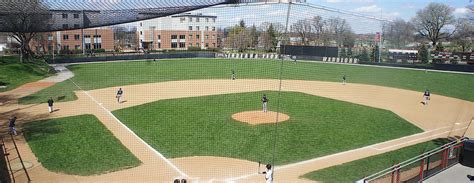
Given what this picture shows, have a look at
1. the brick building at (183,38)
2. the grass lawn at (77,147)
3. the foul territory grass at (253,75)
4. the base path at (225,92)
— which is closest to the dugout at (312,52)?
the foul territory grass at (253,75)

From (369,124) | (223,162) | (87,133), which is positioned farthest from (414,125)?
(87,133)

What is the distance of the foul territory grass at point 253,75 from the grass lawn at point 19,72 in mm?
2414

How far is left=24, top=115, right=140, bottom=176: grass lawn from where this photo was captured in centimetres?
911

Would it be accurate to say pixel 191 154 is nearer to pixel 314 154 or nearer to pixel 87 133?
pixel 314 154

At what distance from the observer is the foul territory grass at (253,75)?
2259 cm

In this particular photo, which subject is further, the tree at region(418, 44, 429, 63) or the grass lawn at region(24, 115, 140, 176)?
the tree at region(418, 44, 429, 63)

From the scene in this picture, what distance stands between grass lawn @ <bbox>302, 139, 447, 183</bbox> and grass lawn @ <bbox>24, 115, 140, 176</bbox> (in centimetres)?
470

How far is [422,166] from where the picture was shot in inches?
253

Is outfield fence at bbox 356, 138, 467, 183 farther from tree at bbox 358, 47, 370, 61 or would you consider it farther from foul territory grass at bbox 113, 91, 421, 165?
tree at bbox 358, 47, 370, 61

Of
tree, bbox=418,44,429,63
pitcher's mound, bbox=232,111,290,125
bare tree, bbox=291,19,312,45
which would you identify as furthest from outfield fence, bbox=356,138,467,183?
tree, bbox=418,44,429,63

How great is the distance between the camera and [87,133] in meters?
12.0

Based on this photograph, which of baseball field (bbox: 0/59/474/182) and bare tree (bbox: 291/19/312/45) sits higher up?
bare tree (bbox: 291/19/312/45)

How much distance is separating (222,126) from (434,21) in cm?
3729

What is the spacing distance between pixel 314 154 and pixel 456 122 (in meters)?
7.54
